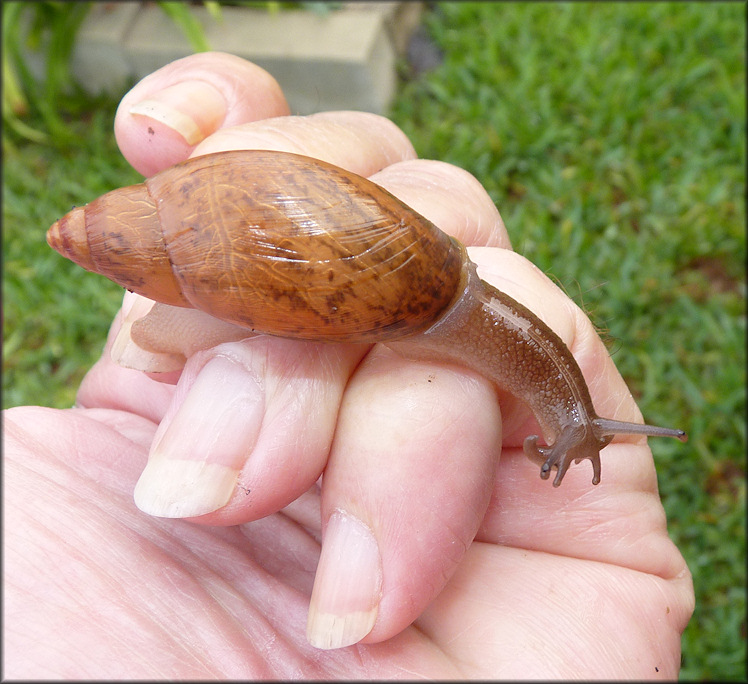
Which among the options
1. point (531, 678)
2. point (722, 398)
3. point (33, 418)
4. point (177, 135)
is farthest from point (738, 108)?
point (33, 418)

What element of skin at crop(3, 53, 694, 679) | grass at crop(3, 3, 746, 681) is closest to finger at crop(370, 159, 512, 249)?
skin at crop(3, 53, 694, 679)

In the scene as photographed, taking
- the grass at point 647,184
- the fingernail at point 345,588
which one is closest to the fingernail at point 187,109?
the fingernail at point 345,588

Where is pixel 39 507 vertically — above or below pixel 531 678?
below

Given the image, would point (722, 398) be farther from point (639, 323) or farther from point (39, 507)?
point (39, 507)

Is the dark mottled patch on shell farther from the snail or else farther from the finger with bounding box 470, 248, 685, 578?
the finger with bounding box 470, 248, 685, 578

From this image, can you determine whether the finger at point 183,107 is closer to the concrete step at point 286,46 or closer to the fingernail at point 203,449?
the fingernail at point 203,449

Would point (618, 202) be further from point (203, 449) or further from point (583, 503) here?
point (203, 449)

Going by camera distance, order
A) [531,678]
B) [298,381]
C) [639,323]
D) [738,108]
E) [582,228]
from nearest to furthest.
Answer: [531,678], [298,381], [639,323], [582,228], [738,108]
